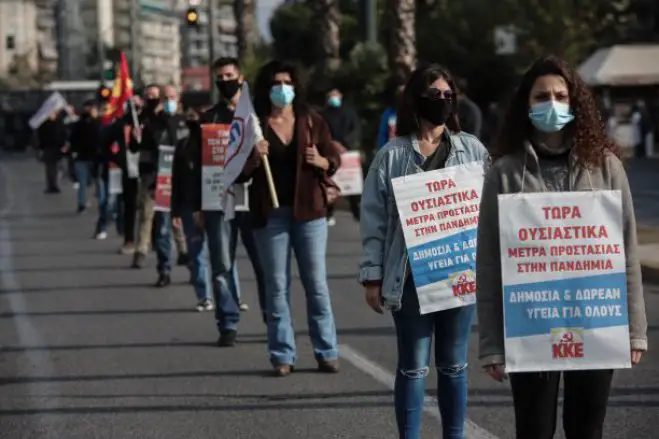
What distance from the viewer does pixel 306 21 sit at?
64.0m

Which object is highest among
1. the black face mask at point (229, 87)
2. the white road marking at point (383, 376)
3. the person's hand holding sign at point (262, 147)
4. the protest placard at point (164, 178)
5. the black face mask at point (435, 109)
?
the black face mask at point (435, 109)

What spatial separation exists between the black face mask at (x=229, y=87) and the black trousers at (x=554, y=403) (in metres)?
5.32

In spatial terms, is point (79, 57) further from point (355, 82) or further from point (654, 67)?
point (355, 82)

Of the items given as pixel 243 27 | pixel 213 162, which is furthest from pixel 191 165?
pixel 243 27

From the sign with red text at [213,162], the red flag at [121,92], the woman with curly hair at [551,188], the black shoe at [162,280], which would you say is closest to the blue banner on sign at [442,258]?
the woman with curly hair at [551,188]

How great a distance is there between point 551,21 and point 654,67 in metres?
5.20

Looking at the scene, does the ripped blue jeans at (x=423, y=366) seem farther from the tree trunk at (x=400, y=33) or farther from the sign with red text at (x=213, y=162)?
the tree trunk at (x=400, y=33)

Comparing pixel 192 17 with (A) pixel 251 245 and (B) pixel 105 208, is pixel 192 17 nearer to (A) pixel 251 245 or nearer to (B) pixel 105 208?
(B) pixel 105 208

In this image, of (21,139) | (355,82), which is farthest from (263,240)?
(21,139)

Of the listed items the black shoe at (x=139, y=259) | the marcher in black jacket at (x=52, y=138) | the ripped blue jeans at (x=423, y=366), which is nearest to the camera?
the ripped blue jeans at (x=423, y=366)

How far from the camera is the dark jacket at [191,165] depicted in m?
10.2

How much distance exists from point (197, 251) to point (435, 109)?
619cm

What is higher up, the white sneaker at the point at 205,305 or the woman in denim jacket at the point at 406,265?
the woman in denim jacket at the point at 406,265

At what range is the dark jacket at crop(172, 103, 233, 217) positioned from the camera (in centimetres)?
1020
